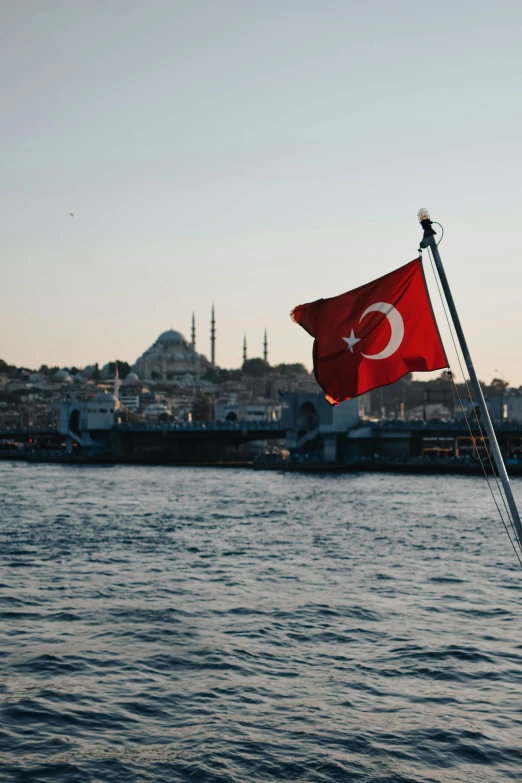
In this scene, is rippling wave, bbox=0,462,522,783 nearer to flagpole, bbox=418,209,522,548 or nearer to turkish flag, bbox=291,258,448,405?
flagpole, bbox=418,209,522,548

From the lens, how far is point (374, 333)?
9.68 meters

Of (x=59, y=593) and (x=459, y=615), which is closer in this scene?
(x=459, y=615)

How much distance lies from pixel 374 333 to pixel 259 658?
31.8 ft

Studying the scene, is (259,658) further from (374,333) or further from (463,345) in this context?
(463,345)

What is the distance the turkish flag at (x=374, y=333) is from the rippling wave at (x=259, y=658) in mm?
5433

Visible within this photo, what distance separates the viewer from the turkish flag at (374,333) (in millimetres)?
9414

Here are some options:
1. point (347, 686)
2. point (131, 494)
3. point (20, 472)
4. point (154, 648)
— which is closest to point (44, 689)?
point (154, 648)

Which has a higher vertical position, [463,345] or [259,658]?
[463,345]

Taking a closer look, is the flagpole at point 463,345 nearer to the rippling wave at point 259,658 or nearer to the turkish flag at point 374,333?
the turkish flag at point 374,333

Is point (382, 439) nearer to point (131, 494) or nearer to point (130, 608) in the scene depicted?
point (131, 494)

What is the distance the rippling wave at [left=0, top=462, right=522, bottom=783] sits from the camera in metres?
12.7

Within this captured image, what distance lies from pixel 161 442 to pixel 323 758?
114m

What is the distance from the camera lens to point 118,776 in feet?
39.4

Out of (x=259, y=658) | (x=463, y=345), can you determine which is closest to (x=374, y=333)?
(x=463, y=345)
